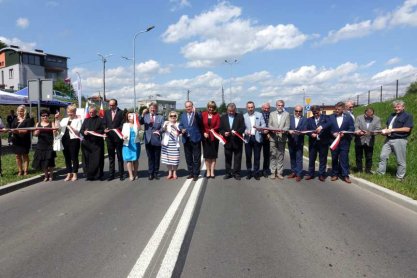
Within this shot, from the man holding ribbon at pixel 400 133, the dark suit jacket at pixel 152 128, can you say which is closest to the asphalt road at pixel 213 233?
the man holding ribbon at pixel 400 133

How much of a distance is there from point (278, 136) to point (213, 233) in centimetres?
515

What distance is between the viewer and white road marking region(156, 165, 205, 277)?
13.6 feet

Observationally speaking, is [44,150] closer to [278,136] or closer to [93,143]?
[93,143]

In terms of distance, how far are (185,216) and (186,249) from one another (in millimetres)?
1519

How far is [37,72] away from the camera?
67.7m

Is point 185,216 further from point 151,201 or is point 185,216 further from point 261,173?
point 261,173

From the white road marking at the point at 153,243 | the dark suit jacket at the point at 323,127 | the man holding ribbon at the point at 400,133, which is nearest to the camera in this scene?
the white road marking at the point at 153,243

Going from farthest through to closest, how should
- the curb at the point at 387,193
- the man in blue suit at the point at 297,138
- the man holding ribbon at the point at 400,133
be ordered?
the man in blue suit at the point at 297,138
the man holding ribbon at the point at 400,133
the curb at the point at 387,193

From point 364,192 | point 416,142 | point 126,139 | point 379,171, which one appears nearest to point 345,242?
point 364,192

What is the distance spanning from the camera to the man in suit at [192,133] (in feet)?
32.4

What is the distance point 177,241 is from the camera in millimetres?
5035

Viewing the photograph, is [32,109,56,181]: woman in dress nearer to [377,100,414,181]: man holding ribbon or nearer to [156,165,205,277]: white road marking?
[156,165,205,277]: white road marking

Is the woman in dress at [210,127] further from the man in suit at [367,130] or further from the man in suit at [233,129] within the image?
the man in suit at [367,130]

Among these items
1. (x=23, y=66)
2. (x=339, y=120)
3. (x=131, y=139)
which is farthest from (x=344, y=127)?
(x=23, y=66)
